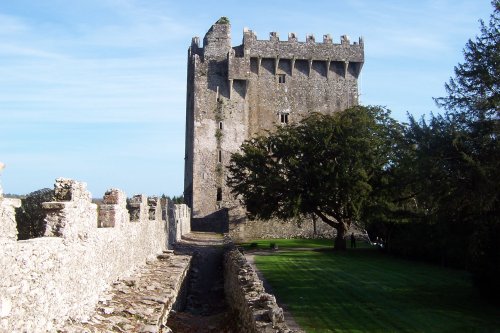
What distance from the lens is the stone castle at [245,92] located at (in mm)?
49750

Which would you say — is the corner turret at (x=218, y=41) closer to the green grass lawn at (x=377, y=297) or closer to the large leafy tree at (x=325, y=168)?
the large leafy tree at (x=325, y=168)

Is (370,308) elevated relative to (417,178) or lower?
lower

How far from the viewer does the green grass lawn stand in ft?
39.1

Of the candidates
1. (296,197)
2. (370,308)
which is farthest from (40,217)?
(296,197)

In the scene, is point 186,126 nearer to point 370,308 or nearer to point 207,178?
point 207,178

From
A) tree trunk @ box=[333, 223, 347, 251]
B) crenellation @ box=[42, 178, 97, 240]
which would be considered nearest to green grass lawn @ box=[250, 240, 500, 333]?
crenellation @ box=[42, 178, 97, 240]

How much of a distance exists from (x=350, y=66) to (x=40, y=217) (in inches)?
1712

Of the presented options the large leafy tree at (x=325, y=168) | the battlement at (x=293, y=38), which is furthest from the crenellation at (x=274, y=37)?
the large leafy tree at (x=325, y=168)

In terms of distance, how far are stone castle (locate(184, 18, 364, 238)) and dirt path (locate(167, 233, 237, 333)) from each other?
2005cm

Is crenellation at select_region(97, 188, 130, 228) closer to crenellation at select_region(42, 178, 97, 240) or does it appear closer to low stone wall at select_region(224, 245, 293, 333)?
crenellation at select_region(42, 178, 97, 240)

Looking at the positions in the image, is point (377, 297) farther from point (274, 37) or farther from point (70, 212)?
point (274, 37)

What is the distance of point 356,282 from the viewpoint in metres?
18.6

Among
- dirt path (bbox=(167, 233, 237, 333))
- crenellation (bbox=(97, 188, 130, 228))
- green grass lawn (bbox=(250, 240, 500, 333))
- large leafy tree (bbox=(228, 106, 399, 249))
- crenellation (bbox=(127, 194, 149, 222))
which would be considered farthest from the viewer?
large leafy tree (bbox=(228, 106, 399, 249))

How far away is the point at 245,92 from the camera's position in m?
50.4
